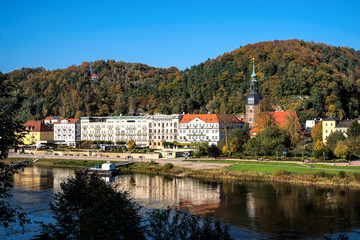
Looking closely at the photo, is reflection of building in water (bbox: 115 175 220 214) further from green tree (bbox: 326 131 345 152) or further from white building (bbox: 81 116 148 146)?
white building (bbox: 81 116 148 146)

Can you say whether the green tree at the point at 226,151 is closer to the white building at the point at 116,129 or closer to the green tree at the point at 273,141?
the green tree at the point at 273,141

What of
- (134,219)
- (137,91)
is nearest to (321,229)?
(134,219)

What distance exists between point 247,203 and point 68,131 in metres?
70.6

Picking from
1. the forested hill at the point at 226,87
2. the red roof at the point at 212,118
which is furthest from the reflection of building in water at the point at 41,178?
the forested hill at the point at 226,87

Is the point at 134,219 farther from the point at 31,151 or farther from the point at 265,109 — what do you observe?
the point at 31,151

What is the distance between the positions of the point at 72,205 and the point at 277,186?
30514 millimetres

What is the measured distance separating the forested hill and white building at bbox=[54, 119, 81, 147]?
1647cm

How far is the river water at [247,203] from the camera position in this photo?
28766 mm

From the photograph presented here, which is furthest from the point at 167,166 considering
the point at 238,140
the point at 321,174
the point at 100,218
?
the point at 100,218

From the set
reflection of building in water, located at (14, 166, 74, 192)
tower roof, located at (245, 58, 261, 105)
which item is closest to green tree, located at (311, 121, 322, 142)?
tower roof, located at (245, 58, 261, 105)

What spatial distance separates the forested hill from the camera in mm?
92500

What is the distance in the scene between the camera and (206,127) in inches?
3184

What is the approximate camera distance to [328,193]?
41312 mm

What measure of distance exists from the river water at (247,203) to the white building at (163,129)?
106ft
